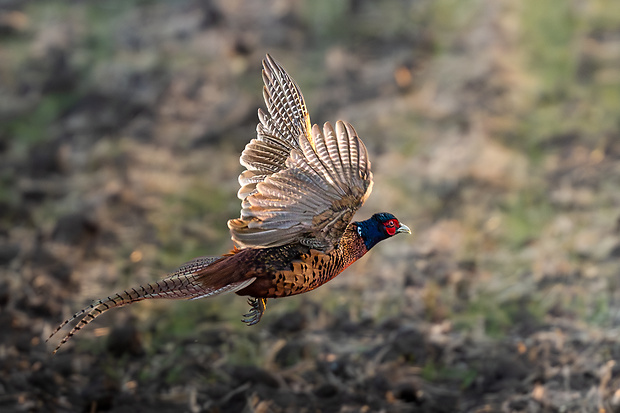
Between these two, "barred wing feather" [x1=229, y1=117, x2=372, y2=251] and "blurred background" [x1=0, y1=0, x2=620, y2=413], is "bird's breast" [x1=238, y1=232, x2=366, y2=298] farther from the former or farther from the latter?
"blurred background" [x1=0, y1=0, x2=620, y2=413]

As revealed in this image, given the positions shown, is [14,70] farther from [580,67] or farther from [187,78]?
[580,67]

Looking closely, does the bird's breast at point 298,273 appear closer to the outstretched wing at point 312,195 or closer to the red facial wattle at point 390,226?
the outstretched wing at point 312,195

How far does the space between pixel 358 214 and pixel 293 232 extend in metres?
4.45

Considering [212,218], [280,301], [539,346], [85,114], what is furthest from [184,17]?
[539,346]

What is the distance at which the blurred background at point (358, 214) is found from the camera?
537 centimetres

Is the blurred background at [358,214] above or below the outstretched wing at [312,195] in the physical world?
above

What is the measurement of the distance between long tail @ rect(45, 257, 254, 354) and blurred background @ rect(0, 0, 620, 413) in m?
2.63

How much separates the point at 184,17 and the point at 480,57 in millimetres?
3750

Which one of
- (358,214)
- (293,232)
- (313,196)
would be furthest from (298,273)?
(358,214)

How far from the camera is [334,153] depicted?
8.53 feet

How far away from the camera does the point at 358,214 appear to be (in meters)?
6.99

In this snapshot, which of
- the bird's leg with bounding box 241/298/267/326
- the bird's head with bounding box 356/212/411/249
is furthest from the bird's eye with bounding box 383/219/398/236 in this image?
the bird's leg with bounding box 241/298/267/326

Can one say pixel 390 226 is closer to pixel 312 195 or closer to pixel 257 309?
pixel 312 195

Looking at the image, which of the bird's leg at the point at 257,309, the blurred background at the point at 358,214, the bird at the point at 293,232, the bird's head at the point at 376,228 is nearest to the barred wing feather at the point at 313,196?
the bird at the point at 293,232
